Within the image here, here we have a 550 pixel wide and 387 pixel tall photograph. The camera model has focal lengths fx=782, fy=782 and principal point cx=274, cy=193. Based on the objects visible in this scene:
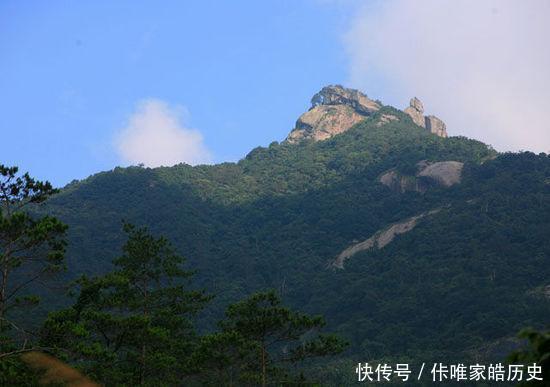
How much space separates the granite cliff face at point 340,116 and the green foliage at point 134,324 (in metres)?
143

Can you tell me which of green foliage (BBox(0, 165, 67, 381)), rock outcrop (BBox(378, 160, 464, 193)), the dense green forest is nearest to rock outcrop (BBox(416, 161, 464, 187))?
rock outcrop (BBox(378, 160, 464, 193))

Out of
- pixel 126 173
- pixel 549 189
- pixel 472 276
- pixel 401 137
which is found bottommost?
pixel 472 276

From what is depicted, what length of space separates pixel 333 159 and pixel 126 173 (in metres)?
43.7

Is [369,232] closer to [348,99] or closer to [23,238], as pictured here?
[348,99]

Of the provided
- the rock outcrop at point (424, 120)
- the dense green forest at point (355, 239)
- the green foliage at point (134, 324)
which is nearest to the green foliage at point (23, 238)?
the green foliage at point (134, 324)

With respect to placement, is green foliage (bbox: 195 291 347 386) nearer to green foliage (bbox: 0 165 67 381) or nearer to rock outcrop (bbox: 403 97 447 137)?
green foliage (bbox: 0 165 67 381)

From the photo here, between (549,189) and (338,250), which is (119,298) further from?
(549,189)

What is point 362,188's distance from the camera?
452 feet

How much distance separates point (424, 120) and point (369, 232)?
261ft

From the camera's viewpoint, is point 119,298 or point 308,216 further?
point 308,216

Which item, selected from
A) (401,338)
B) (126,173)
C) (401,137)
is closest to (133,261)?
(401,338)

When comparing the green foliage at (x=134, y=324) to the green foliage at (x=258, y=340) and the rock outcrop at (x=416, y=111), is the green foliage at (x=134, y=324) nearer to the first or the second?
the green foliage at (x=258, y=340)

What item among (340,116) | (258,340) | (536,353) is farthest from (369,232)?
(536,353)

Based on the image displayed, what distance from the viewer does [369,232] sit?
12206 cm
